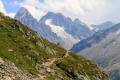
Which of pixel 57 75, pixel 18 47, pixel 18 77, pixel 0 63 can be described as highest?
pixel 18 47

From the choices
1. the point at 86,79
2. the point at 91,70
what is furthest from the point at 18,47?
the point at 91,70

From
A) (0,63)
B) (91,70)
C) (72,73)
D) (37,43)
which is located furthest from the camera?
(91,70)

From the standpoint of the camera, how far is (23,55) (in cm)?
6775

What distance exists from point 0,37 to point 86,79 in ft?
175

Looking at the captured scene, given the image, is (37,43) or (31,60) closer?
(31,60)

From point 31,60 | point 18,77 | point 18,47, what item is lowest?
point 18,77

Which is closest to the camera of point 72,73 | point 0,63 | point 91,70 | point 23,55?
point 0,63

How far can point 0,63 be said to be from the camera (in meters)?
44.5

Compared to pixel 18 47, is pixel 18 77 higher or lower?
lower

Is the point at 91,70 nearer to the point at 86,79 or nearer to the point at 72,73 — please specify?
the point at 86,79

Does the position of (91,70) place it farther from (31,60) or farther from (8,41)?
(8,41)

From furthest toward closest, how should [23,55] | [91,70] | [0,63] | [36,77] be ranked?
[91,70]
[23,55]
[36,77]
[0,63]

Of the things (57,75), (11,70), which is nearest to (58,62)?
→ (57,75)

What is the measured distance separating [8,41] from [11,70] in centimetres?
2713
